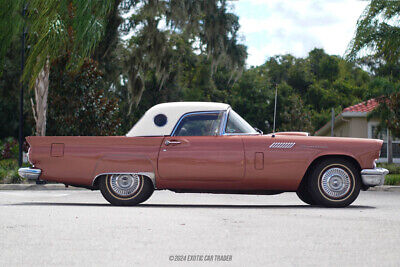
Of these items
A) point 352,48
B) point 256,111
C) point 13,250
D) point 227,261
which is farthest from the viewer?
point 256,111

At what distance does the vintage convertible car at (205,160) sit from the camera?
10.3 metres

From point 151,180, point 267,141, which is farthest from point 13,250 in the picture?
point 267,141

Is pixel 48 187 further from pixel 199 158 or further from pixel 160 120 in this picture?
pixel 199 158

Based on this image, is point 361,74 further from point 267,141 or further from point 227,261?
point 227,261

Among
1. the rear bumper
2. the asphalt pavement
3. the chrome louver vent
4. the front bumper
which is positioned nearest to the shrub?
the asphalt pavement

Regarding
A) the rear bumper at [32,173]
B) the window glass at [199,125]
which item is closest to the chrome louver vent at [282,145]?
the window glass at [199,125]

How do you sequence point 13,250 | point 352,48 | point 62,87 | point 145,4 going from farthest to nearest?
point 145,4 → point 62,87 → point 352,48 → point 13,250

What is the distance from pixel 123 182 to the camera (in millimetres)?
10547

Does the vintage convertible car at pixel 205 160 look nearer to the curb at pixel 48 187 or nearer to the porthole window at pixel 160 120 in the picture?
the porthole window at pixel 160 120

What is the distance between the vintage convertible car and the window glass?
16 millimetres

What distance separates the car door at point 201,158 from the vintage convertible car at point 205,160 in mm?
16

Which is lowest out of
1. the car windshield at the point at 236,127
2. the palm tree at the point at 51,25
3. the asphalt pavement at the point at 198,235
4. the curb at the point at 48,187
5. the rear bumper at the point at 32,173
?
the curb at the point at 48,187

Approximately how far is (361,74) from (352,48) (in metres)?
39.6

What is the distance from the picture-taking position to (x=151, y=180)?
34.3 feet
